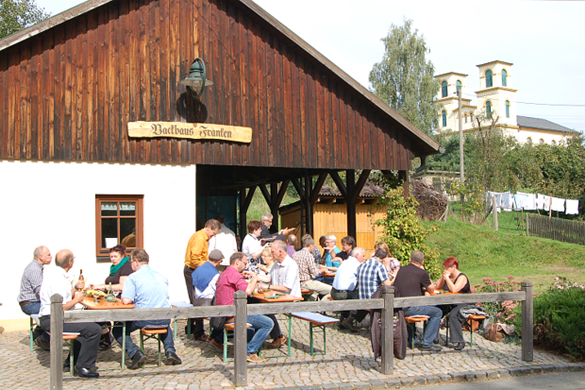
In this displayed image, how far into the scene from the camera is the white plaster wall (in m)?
9.43

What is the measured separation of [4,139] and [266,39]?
528cm

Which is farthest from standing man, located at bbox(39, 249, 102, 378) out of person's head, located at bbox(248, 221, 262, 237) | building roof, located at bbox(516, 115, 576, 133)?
building roof, located at bbox(516, 115, 576, 133)

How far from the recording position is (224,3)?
11148mm

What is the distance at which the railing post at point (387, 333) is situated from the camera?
22.6 feet

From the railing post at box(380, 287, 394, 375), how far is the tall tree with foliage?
3755cm

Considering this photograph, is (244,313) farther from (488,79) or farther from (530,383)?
(488,79)

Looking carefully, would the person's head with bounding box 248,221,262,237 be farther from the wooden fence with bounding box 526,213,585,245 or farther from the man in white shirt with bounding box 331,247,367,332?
the wooden fence with bounding box 526,213,585,245

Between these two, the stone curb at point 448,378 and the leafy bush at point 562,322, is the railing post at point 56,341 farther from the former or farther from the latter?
the leafy bush at point 562,322

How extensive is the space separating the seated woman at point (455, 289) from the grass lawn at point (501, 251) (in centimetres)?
1102

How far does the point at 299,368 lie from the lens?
7121 mm

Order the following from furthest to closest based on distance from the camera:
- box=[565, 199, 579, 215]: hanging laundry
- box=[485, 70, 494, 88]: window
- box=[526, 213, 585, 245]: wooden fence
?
box=[485, 70, 494, 88]: window → box=[565, 199, 579, 215]: hanging laundry → box=[526, 213, 585, 245]: wooden fence

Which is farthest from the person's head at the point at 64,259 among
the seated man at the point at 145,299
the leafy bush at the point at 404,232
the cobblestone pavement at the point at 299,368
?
the leafy bush at the point at 404,232

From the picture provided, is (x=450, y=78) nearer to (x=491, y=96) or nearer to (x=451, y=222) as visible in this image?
(x=491, y=96)

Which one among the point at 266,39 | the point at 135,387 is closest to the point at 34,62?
the point at 266,39
